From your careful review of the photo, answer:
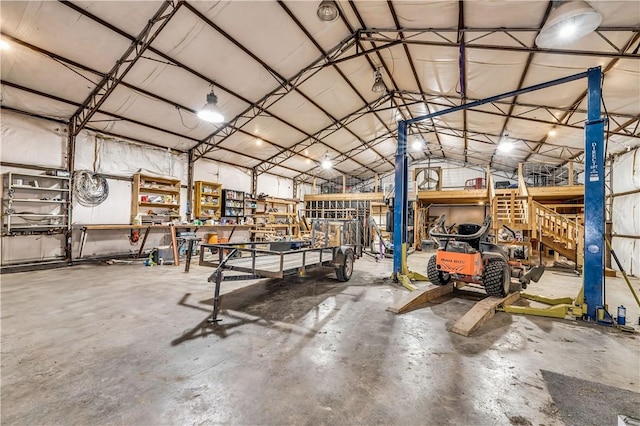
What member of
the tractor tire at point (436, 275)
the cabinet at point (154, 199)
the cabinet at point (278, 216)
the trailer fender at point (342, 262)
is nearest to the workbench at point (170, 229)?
the cabinet at point (154, 199)

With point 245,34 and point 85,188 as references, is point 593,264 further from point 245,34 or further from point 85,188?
point 85,188

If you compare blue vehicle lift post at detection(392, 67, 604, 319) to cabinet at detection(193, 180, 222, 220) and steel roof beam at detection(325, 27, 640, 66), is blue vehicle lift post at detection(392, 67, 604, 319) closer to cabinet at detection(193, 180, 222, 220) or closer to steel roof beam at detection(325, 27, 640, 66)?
steel roof beam at detection(325, 27, 640, 66)

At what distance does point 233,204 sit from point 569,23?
12.3 metres

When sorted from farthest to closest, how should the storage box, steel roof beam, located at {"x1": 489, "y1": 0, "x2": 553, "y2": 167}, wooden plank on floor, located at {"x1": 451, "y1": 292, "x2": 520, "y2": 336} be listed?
1. the storage box
2. steel roof beam, located at {"x1": 489, "y1": 0, "x2": 553, "y2": 167}
3. wooden plank on floor, located at {"x1": 451, "y1": 292, "x2": 520, "y2": 336}

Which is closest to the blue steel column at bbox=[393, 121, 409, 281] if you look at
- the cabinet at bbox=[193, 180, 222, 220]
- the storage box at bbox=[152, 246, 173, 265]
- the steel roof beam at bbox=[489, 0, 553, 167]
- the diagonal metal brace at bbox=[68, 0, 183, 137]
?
the steel roof beam at bbox=[489, 0, 553, 167]

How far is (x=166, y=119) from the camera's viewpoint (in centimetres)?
861

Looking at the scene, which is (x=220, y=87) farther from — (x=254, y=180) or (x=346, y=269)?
(x=254, y=180)

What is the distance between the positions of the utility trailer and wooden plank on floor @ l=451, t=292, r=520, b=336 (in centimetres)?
245

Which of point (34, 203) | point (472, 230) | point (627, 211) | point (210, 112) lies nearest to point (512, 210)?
point (627, 211)

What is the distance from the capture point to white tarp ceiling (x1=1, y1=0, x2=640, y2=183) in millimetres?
4968

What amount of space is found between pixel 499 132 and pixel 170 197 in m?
13.8

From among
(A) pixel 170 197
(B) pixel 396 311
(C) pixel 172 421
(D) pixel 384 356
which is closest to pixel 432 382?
(D) pixel 384 356

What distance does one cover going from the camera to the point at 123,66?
251 inches

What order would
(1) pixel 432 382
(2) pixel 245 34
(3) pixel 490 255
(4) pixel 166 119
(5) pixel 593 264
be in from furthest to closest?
1. (4) pixel 166 119
2. (2) pixel 245 34
3. (3) pixel 490 255
4. (5) pixel 593 264
5. (1) pixel 432 382
